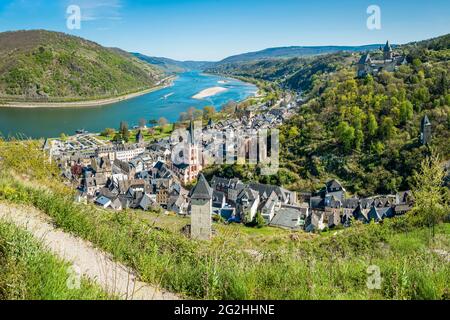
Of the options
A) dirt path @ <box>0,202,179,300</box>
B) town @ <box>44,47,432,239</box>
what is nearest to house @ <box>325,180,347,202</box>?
town @ <box>44,47,432,239</box>

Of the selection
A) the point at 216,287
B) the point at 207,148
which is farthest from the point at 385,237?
the point at 207,148

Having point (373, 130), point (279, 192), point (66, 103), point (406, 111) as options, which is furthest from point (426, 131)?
point (66, 103)

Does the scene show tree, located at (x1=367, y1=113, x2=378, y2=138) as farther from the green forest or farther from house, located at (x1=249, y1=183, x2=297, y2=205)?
house, located at (x1=249, y1=183, x2=297, y2=205)

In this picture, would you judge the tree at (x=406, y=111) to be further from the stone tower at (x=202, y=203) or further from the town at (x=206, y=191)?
the stone tower at (x=202, y=203)

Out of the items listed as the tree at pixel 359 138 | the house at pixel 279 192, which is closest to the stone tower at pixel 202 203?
the house at pixel 279 192

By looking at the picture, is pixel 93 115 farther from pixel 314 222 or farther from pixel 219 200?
pixel 314 222

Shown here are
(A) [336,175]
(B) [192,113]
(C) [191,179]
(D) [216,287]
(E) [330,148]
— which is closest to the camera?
(D) [216,287]

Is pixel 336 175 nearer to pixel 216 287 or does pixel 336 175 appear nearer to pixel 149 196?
pixel 149 196

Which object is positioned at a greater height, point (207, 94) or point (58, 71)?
point (58, 71)
